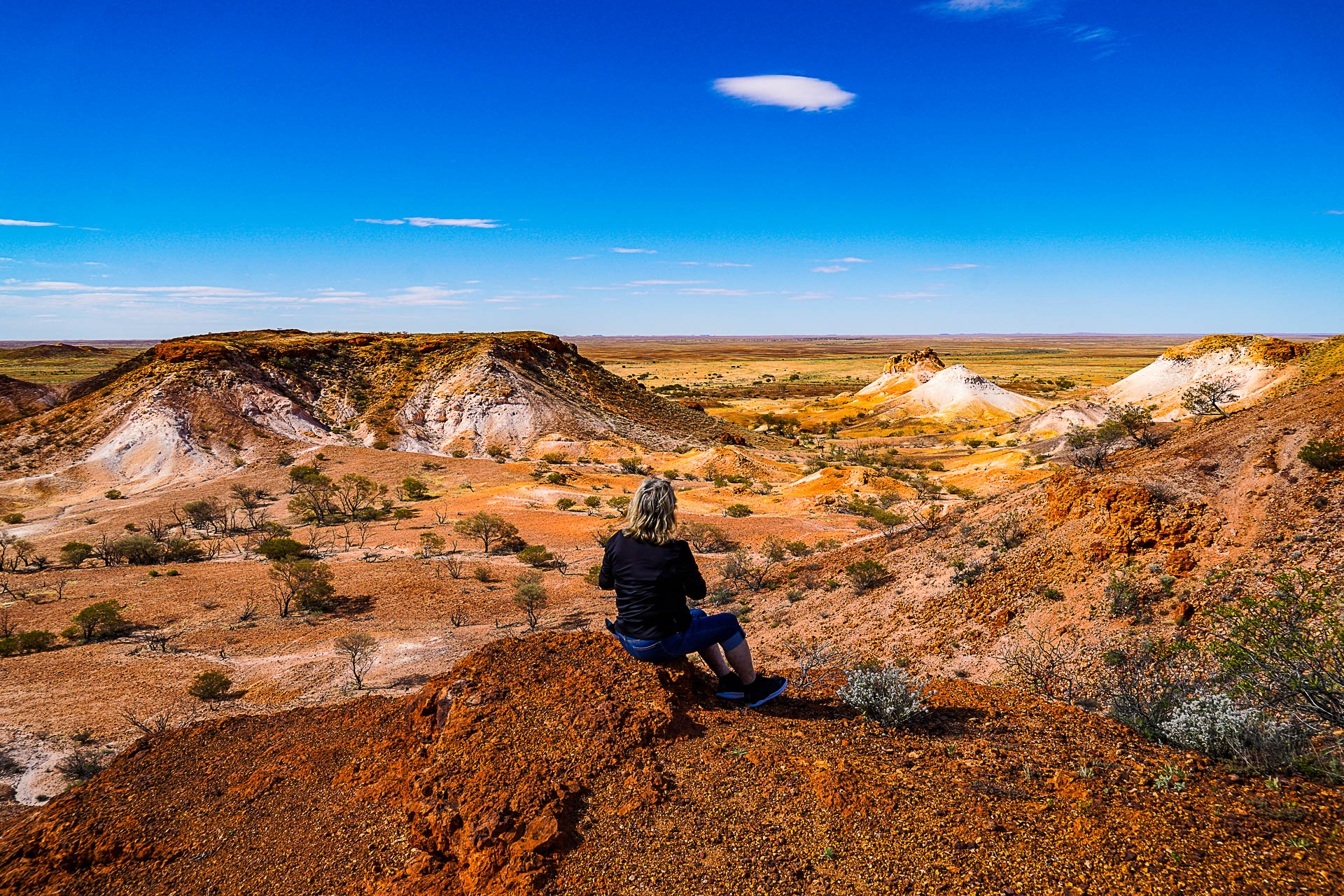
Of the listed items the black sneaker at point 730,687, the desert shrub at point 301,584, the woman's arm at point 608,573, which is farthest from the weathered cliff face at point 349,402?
the black sneaker at point 730,687

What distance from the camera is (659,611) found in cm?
426

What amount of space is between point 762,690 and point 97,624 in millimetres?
13416

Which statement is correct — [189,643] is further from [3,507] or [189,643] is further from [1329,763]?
[3,507]

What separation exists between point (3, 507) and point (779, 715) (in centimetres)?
3215

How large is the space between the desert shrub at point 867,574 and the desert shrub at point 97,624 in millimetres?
13500

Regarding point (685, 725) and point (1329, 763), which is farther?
point (685, 725)

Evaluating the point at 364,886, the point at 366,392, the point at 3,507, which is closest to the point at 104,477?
the point at 3,507

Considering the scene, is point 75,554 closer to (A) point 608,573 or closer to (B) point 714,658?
(A) point 608,573

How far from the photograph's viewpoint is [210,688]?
30.4 ft

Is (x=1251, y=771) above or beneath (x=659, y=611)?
beneath

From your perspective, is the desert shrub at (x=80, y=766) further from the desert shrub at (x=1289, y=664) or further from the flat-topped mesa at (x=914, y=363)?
the flat-topped mesa at (x=914, y=363)

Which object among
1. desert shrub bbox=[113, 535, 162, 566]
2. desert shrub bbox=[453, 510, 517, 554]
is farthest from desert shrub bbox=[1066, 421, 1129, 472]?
Answer: desert shrub bbox=[113, 535, 162, 566]

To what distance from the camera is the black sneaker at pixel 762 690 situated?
15.0ft

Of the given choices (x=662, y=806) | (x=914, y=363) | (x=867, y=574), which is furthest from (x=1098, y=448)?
(x=914, y=363)
